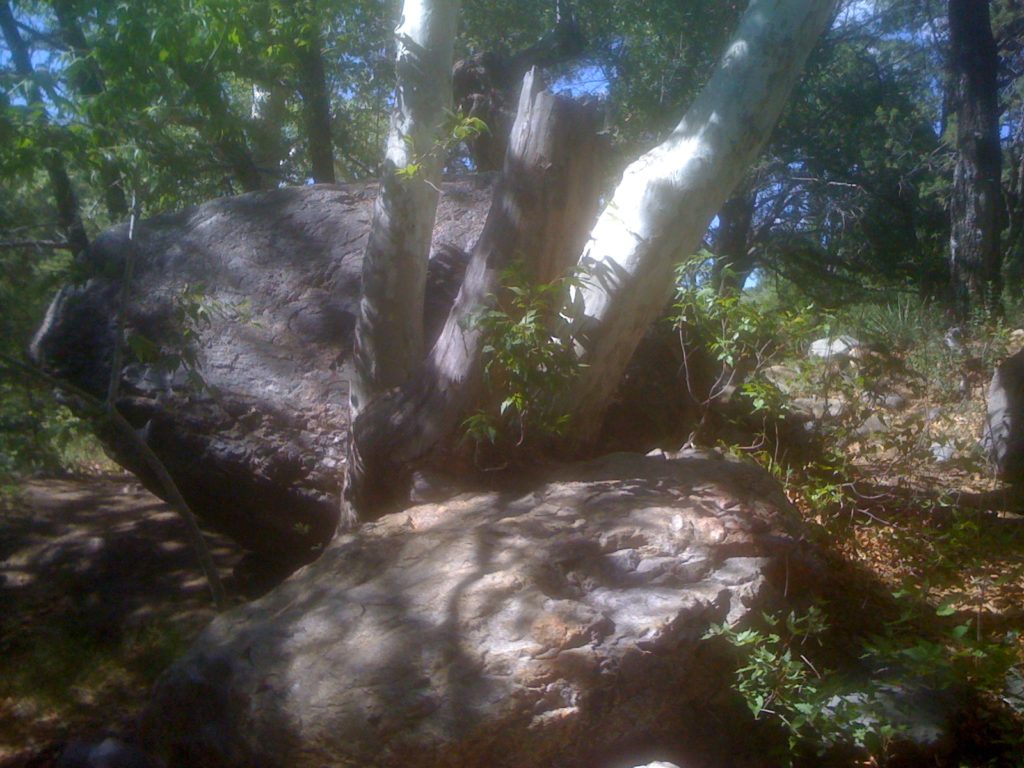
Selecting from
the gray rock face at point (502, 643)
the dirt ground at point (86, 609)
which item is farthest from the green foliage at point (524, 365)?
the dirt ground at point (86, 609)

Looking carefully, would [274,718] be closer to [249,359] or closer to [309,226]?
[249,359]

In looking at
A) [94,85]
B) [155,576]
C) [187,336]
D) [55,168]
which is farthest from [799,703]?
[94,85]

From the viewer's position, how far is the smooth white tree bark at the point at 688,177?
16.0 feet

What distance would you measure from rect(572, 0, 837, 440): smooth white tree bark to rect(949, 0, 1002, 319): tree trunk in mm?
5723

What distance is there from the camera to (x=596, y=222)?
5.26m

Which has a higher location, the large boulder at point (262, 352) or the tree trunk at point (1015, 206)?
the tree trunk at point (1015, 206)

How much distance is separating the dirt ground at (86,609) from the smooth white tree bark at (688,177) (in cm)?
312

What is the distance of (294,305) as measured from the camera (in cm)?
668

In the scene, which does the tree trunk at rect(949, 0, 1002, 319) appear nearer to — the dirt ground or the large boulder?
the large boulder

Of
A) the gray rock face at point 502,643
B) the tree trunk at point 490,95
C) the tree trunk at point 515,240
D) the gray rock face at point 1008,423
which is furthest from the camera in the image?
the tree trunk at point 490,95

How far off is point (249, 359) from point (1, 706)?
8.38ft

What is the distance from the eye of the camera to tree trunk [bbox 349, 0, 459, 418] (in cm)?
540

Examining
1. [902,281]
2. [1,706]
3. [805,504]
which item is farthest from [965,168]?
[1,706]

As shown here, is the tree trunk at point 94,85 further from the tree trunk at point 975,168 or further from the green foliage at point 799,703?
the tree trunk at point 975,168
